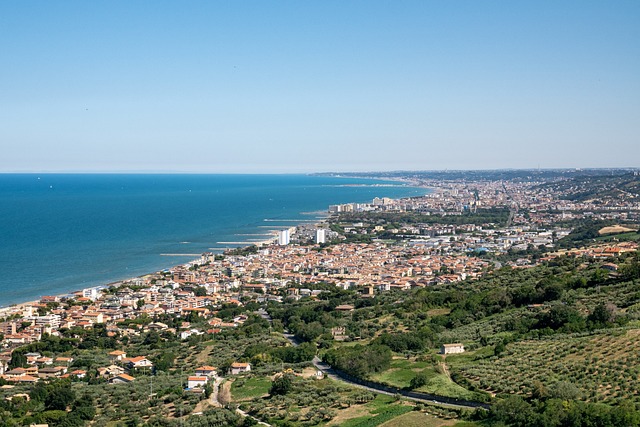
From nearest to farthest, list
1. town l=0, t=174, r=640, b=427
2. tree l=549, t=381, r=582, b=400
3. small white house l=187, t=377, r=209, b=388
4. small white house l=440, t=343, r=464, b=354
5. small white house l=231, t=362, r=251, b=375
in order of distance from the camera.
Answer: tree l=549, t=381, r=582, b=400
small white house l=187, t=377, r=209, b=388
small white house l=440, t=343, r=464, b=354
small white house l=231, t=362, r=251, b=375
town l=0, t=174, r=640, b=427

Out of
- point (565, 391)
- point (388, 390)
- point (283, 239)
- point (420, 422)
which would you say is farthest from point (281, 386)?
point (283, 239)

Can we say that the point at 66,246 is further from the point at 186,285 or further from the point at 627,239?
the point at 627,239

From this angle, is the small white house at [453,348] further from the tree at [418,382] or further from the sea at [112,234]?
the sea at [112,234]

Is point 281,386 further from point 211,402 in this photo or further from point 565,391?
point 565,391

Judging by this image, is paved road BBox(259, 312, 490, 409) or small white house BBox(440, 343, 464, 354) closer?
paved road BBox(259, 312, 490, 409)

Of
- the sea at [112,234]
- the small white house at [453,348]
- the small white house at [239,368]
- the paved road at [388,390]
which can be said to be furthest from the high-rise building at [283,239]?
the small white house at [453,348]

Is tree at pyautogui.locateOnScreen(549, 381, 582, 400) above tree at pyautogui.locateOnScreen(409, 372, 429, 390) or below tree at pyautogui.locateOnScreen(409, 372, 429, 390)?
above

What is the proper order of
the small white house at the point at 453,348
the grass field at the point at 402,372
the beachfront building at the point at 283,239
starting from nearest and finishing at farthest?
the grass field at the point at 402,372, the small white house at the point at 453,348, the beachfront building at the point at 283,239

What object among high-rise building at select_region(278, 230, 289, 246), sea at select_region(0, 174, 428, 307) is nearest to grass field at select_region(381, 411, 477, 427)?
sea at select_region(0, 174, 428, 307)

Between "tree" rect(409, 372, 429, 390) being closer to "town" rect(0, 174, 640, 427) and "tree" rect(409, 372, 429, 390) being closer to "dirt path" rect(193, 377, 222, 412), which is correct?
"town" rect(0, 174, 640, 427)
